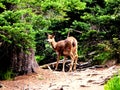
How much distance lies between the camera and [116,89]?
5.71m

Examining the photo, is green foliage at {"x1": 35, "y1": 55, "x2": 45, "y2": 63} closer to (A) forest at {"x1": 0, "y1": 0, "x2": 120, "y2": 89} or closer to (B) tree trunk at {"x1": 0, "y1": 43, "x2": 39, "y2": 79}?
(A) forest at {"x1": 0, "y1": 0, "x2": 120, "y2": 89}

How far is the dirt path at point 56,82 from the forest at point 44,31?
2.12 feet

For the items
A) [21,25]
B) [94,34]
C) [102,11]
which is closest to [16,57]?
[21,25]

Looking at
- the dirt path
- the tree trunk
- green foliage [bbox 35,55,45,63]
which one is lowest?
green foliage [bbox 35,55,45,63]

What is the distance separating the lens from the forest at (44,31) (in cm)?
1056

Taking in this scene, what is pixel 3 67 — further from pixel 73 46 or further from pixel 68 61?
pixel 68 61

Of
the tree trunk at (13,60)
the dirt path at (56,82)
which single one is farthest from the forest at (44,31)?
the dirt path at (56,82)

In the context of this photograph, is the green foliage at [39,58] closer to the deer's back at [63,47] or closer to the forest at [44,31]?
the forest at [44,31]

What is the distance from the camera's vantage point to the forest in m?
10.6

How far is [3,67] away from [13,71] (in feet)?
1.50

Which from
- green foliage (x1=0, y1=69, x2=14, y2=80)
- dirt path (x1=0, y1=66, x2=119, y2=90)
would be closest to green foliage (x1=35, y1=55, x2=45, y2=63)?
dirt path (x1=0, y1=66, x2=119, y2=90)

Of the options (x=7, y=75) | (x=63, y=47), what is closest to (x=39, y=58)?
(x=63, y=47)

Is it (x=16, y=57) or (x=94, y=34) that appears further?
(x=94, y=34)

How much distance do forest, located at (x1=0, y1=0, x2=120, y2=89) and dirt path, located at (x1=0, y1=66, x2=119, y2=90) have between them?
25.5 inches
